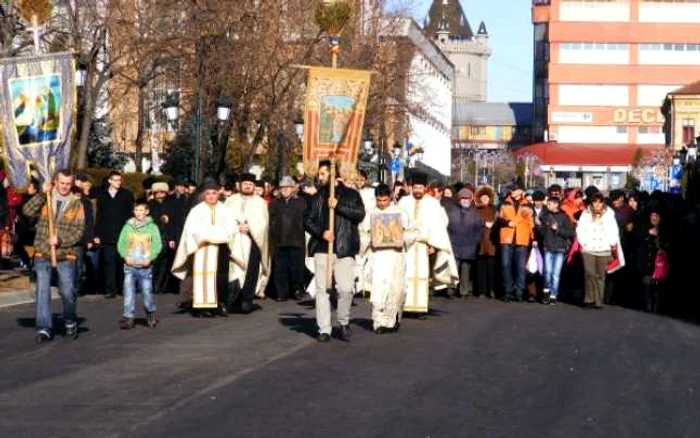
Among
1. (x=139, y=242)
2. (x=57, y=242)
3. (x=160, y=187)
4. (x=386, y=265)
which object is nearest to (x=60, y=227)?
(x=57, y=242)

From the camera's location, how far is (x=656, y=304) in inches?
898

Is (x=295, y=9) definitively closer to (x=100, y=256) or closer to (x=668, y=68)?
(x=100, y=256)

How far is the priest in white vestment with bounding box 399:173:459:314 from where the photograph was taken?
18.8 meters

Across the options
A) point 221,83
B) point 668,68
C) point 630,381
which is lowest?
point 630,381

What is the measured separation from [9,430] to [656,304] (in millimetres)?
14506

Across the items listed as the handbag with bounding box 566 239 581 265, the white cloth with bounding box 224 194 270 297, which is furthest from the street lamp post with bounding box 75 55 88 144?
→ the handbag with bounding box 566 239 581 265

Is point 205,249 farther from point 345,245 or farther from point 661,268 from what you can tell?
point 661,268

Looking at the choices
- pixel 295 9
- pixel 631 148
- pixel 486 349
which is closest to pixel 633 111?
pixel 631 148

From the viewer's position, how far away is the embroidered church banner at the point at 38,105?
17.2m

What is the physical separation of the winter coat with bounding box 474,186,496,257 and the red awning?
10545cm

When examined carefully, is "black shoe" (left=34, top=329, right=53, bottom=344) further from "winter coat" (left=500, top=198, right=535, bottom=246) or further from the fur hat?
"winter coat" (left=500, top=198, right=535, bottom=246)

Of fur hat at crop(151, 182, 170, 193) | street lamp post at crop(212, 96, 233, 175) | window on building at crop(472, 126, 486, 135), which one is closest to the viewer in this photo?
fur hat at crop(151, 182, 170, 193)

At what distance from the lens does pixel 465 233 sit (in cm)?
2456

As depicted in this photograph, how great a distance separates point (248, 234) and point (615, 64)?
4744 inches
